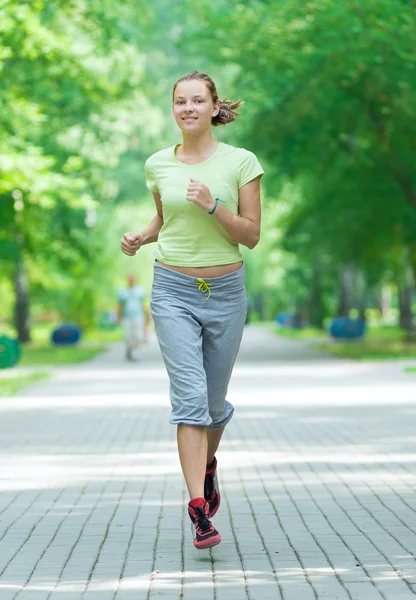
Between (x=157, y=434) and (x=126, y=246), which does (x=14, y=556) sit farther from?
(x=157, y=434)

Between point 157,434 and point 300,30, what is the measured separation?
43.6 feet

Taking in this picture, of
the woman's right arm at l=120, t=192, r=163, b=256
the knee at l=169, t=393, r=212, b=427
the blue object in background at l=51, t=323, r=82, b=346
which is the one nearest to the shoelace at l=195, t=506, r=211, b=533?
the knee at l=169, t=393, r=212, b=427

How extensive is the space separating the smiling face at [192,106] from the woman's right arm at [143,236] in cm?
41

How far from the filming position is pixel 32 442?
1159 cm

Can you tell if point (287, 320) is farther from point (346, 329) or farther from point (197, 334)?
point (197, 334)

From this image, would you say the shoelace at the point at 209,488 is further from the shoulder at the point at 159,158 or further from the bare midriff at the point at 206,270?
the shoulder at the point at 159,158

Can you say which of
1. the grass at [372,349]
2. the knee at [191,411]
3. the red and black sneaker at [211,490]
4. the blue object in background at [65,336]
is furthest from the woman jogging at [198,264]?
the blue object in background at [65,336]

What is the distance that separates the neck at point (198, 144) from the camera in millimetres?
6320

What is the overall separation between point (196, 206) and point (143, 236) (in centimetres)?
43

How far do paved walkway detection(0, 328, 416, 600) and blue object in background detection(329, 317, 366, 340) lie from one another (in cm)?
2229

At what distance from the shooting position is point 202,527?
19.9 ft

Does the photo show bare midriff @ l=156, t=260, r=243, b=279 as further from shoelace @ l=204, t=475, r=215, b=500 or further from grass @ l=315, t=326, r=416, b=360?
grass @ l=315, t=326, r=416, b=360

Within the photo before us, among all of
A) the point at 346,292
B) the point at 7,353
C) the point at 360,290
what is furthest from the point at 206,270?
the point at 360,290

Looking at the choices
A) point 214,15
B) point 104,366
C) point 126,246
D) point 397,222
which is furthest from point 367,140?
point 126,246
